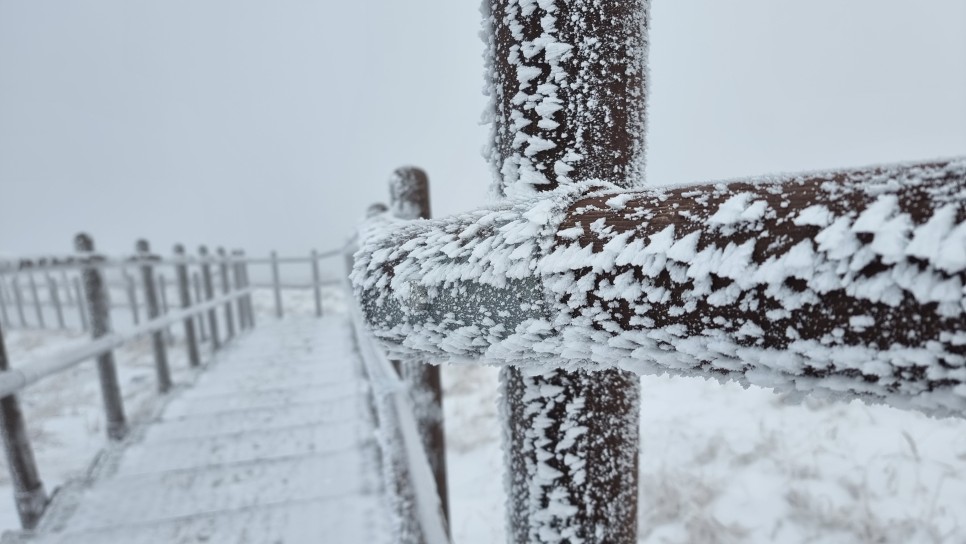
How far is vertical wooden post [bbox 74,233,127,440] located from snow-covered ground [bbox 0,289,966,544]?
121 mm

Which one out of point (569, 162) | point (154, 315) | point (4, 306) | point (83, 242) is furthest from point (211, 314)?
point (4, 306)

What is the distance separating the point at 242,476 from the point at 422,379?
29.0 inches

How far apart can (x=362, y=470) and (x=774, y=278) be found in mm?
1698

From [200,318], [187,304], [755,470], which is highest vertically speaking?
[187,304]

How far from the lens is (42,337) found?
316 inches

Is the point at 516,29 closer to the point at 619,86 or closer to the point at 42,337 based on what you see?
the point at 619,86

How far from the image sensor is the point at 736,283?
263 millimetres

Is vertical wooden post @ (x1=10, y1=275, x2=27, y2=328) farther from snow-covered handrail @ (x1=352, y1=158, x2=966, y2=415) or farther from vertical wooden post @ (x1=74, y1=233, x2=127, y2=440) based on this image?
snow-covered handrail @ (x1=352, y1=158, x2=966, y2=415)

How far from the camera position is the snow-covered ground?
6.69 ft

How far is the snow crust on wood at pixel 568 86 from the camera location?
57 centimetres

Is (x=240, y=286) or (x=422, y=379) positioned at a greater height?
(x=422, y=379)

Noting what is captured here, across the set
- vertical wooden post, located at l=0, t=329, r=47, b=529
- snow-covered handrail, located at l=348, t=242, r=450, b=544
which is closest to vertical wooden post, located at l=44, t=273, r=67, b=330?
vertical wooden post, located at l=0, t=329, r=47, b=529

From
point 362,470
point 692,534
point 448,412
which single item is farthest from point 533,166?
point 448,412

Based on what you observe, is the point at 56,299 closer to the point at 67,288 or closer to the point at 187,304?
the point at 67,288
